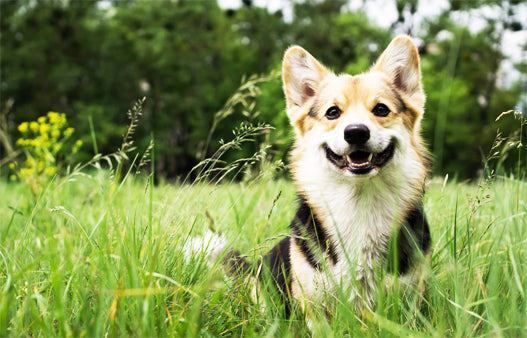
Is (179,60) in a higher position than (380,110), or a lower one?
lower

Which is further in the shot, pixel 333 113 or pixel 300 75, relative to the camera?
pixel 300 75

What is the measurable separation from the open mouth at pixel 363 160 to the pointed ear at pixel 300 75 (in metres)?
0.82

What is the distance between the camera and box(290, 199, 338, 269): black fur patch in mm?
2321

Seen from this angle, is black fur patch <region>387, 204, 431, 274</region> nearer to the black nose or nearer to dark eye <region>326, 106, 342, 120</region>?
the black nose

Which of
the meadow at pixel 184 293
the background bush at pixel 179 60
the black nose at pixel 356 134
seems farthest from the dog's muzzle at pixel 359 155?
the background bush at pixel 179 60

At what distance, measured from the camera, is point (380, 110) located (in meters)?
2.71

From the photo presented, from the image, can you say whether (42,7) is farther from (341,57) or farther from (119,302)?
(119,302)

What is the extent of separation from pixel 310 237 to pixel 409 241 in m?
0.58

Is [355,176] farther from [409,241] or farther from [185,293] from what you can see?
[185,293]

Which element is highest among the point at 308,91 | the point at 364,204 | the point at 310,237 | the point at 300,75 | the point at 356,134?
the point at 300,75

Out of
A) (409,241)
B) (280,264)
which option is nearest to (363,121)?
(409,241)

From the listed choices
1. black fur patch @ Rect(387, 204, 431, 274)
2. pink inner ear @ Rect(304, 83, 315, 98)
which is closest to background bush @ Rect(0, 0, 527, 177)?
pink inner ear @ Rect(304, 83, 315, 98)

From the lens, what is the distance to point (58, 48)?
84.2 feet

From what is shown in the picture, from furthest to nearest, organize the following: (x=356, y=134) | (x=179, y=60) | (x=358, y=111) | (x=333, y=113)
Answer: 1. (x=179, y=60)
2. (x=333, y=113)
3. (x=358, y=111)
4. (x=356, y=134)
